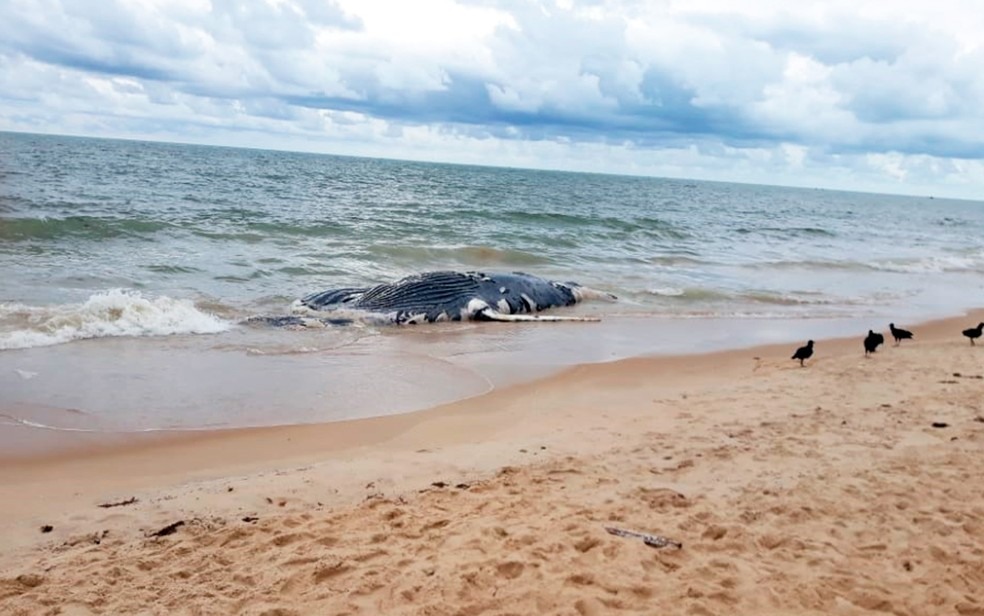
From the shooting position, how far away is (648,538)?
13.9 feet

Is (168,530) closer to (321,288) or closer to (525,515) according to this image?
(525,515)

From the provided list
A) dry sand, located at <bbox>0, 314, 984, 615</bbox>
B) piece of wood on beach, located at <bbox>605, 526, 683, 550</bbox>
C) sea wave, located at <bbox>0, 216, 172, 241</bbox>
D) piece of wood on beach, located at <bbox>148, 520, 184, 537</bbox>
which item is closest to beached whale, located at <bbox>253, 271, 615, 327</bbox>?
dry sand, located at <bbox>0, 314, 984, 615</bbox>

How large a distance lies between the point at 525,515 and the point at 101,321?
25.5 feet

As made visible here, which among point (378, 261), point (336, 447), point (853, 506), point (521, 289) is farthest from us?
point (378, 261)

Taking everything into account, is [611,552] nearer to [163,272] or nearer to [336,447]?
[336,447]

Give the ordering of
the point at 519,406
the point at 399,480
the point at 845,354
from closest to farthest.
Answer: the point at 399,480 < the point at 519,406 < the point at 845,354

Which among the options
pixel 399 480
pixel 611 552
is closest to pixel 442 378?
pixel 399 480

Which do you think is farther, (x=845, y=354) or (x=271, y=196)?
(x=271, y=196)

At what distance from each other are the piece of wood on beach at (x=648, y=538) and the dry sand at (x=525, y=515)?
5 cm

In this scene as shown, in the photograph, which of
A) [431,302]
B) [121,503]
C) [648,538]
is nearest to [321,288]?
[431,302]

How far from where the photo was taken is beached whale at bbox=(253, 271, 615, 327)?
11.9 m

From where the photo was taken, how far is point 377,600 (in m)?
3.60

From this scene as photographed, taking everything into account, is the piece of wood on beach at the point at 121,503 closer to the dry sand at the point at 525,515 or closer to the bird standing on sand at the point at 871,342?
the dry sand at the point at 525,515

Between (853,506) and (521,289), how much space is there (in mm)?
8857
